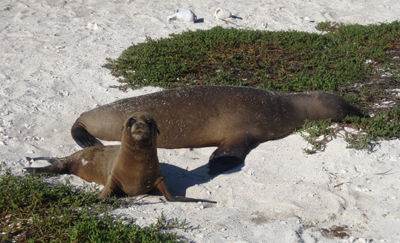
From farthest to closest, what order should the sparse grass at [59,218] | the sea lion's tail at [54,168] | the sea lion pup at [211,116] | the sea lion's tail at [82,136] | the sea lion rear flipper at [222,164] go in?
the sea lion pup at [211,116] < the sea lion's tail at [82,136] < the sea lion rear flipper at [222,164] < the sea lion's tail at [54,168] < the sparse grass at [59,218]

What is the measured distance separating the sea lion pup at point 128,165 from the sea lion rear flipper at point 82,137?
0.49m

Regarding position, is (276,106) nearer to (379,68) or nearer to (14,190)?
(379,68)

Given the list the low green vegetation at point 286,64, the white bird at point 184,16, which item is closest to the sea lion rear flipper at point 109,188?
the low green vegetation at point 286,64

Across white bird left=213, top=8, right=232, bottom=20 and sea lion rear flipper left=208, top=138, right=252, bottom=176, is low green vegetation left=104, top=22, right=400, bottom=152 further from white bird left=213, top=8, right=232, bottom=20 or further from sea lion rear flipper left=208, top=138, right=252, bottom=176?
white bird left=213, top=8, right=232, bottom=20

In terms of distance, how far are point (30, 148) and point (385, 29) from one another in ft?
22.3

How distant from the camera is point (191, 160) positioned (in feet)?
14.1

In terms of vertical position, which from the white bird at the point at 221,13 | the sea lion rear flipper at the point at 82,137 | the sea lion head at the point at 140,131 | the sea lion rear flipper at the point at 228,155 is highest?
the sea lion head at the point at 140,131

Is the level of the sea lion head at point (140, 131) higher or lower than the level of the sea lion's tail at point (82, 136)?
higher

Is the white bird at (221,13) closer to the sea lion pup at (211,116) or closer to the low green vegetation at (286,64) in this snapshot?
the low green vegetation at (286,64)

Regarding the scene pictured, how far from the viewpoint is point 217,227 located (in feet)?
9.64

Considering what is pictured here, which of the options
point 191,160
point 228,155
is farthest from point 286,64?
point 191,160

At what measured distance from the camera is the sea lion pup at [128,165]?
3150mm

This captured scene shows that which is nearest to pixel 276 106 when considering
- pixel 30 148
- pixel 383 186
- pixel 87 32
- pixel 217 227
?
pixel 383 186

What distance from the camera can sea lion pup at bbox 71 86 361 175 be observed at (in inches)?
178
